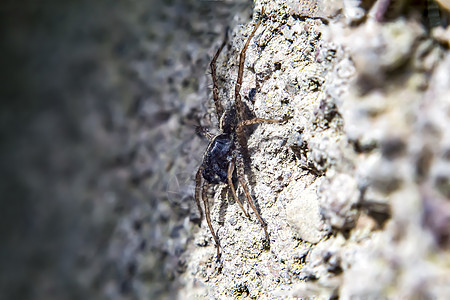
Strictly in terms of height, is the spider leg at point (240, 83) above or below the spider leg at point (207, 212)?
above

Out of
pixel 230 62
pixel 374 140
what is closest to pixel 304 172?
pixel 374 140

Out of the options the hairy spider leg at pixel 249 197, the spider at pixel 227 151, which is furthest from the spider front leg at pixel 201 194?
the hairy spider leg at pixel 249 197

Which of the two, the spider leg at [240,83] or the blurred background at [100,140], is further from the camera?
the blurred background at [100,140]

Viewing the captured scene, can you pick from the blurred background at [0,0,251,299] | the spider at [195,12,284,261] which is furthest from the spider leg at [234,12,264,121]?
the blurred background at [0,0,251,299]

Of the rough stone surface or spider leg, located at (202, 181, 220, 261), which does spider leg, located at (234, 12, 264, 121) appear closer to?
the rough stone surface

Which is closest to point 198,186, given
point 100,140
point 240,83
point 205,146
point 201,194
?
point 201,194

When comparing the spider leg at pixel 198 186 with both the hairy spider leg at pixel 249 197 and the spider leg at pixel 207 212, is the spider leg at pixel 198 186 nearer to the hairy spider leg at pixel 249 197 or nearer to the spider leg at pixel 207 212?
the spider leg at pixel 207 212
